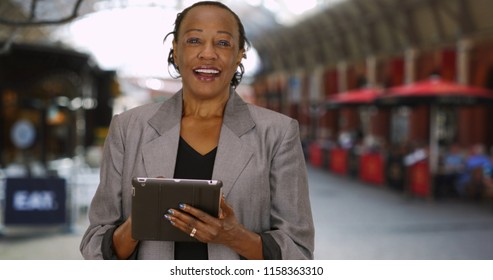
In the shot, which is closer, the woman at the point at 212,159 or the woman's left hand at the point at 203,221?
the woman's left hand at the point at 203,221

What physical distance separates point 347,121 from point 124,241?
23622 mm

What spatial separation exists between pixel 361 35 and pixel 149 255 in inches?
897

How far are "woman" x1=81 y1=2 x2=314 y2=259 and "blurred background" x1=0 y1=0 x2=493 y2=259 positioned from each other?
296 millimetres

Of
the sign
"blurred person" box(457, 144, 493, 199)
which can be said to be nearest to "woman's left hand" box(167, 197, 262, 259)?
the sign

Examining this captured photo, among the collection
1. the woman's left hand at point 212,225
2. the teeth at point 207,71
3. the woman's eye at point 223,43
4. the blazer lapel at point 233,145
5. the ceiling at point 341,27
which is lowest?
the woman's left hand at point 212,225

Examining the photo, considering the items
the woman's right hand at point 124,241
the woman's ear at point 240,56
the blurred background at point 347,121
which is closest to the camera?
the woman's right hand at point 124,241

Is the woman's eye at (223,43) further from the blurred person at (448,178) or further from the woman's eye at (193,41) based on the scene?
the blurred person at (448,178)

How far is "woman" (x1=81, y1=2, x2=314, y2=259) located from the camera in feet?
6.17

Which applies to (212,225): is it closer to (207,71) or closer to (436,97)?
(207,71)

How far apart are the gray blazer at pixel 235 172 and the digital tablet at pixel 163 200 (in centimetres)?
18

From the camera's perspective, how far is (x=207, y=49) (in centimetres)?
186

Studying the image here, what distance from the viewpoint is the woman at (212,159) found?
6.17 ft

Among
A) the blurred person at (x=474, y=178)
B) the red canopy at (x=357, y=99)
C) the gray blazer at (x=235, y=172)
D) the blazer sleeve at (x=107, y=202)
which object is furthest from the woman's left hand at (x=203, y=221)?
the red canopy at (x=357, y=99)
